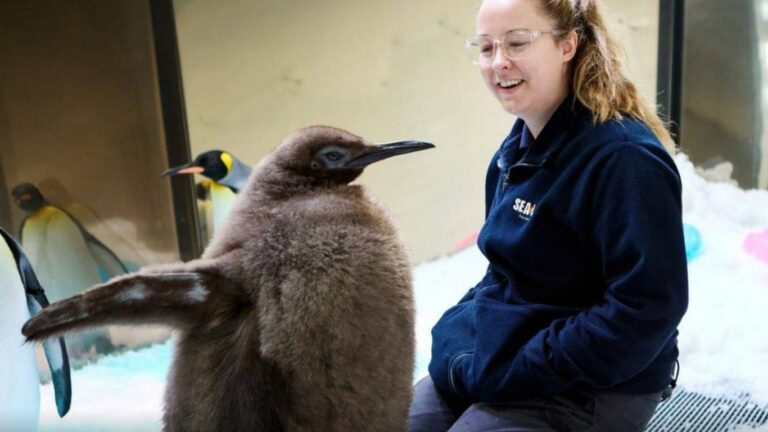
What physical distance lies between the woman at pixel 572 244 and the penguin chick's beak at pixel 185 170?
1.00 m

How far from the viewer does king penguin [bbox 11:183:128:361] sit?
A: 1.50 meters

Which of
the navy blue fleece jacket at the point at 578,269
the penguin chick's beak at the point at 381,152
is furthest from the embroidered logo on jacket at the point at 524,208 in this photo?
the penguin chick's beak at the point at 381,152

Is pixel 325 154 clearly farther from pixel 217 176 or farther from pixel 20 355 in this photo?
pixel 217 176

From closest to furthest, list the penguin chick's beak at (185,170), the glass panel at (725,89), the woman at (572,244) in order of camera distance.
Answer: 1. the woman at (572,244)
2. the penguin chick's beak at (185,170)
3. the glass panel at (725,89)

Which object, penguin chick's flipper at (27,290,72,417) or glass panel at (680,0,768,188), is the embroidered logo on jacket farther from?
glass panel at (680,0,768,188)

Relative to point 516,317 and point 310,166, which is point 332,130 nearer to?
point 310,166

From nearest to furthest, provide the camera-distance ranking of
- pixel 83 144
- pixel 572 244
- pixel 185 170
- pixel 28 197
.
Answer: pixel 572 244 < pixel 28 197 < pixel 83 144 < pixel 185 170

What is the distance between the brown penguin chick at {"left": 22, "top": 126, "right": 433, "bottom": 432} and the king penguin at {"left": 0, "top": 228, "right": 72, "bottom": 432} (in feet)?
0.97

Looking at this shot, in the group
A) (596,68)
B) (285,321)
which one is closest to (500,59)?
(596,68)

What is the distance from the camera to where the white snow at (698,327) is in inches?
42.8

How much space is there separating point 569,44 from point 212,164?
1174mm

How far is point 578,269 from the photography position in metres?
0.99

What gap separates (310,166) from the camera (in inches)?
31.3

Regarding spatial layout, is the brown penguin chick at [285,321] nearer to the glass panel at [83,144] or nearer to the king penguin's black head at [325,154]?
the king penguin's black head at [325,154]
